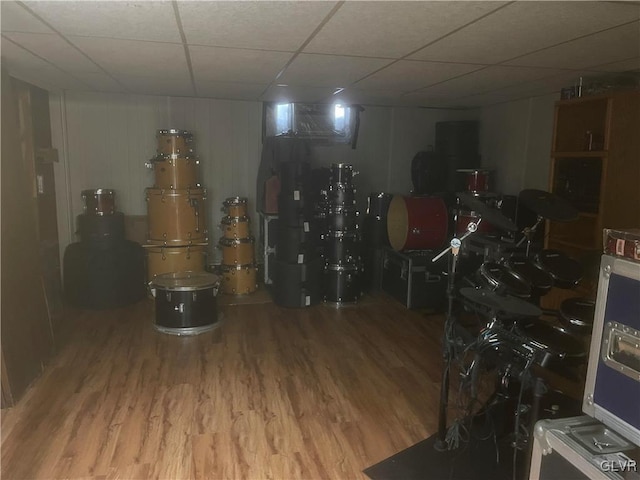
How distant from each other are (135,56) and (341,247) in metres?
2.45

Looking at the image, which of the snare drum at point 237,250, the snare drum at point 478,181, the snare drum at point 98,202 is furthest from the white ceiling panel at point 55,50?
the snare drum at point 478,181

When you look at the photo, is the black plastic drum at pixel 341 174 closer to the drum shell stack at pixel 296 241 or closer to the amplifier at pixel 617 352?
the drum shell stack at pixel 296 241

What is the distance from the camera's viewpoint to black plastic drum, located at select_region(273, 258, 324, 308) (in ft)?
14.5

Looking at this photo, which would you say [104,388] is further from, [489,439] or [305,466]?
[489,439]

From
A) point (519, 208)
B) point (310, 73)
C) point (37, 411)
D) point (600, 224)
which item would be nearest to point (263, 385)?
point (37, 411)

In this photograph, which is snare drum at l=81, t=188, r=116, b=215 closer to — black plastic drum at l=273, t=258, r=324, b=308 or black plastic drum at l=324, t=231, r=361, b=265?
black plastic drum at l=273, t=258, r=324, b=308

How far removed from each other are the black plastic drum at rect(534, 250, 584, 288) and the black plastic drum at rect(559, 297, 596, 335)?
0.12 metres

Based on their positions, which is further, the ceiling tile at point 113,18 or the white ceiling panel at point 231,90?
the white ceiling panel at point 231,90

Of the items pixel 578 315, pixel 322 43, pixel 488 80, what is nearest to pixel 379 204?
pixel 488 80

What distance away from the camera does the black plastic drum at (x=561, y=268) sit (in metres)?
2.57

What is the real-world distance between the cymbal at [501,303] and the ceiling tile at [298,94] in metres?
2.37

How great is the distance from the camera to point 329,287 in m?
4.61

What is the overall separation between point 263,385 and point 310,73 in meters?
2.08

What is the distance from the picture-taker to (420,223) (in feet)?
14.5
